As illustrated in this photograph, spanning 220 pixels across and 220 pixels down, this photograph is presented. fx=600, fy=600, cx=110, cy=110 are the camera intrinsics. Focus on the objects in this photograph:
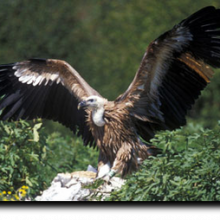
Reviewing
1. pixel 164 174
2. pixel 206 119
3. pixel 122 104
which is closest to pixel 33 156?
pixel 122 104

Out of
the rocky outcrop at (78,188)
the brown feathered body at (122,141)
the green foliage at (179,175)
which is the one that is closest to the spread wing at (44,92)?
the brown feathered body at (122,141)

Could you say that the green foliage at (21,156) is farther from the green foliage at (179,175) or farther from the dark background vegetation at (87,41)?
the green foliage at (179,175)

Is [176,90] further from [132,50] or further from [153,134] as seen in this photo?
[132,50]

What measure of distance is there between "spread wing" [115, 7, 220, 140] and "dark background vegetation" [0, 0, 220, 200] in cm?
77

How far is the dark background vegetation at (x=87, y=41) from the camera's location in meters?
5.80

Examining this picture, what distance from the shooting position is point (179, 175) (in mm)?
4691

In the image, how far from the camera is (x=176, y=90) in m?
4.98

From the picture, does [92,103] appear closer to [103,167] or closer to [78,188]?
[103,167]

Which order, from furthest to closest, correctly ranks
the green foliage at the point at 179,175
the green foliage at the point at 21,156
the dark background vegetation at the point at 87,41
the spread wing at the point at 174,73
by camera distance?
the dark background vegetation at the point at 87,41
the green foliage at the point at 21,156
the spread wing at the point at 174,73
the green foliage at the point at 179,175

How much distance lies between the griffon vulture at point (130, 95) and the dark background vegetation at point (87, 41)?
0.43 meters

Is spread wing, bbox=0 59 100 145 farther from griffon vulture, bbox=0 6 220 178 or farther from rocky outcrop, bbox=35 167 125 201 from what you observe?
rocky outcrop, bbox=35 167 125 201

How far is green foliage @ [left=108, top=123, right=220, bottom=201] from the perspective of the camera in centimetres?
459

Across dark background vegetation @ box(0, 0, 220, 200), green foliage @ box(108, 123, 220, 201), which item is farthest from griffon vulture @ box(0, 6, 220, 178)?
dark background vegetation @ box(0, 0, 220, 200)
